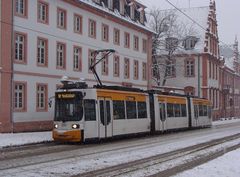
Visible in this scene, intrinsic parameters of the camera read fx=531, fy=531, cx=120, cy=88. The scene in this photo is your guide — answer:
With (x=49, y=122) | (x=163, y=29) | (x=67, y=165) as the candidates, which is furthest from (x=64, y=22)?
(x=163, y=29)

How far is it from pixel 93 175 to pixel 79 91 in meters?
11.9

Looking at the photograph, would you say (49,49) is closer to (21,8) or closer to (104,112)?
(21,8)

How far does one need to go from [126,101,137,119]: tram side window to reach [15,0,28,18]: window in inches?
379

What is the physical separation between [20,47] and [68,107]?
9.87 meters

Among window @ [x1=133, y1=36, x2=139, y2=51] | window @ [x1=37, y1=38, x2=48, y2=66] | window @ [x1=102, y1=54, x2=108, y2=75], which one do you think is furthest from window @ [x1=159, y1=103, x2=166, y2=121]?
window @ [x1=133, y1=36, x2=139, y2=51]

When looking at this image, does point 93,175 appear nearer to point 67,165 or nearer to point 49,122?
point 67,165

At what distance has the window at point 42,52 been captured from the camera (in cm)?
3581

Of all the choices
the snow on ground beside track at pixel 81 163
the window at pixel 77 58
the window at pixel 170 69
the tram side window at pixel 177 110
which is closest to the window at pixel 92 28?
the window at pixel 77 58

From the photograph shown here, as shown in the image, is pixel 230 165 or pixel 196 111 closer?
pixel 230 165

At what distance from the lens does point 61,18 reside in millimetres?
38656

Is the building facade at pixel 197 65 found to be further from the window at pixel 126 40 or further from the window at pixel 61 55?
the window at pixel 61 55

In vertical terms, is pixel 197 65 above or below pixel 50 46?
above

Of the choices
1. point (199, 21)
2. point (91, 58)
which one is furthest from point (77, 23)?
point (199, 21)

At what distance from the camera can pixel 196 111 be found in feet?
142
